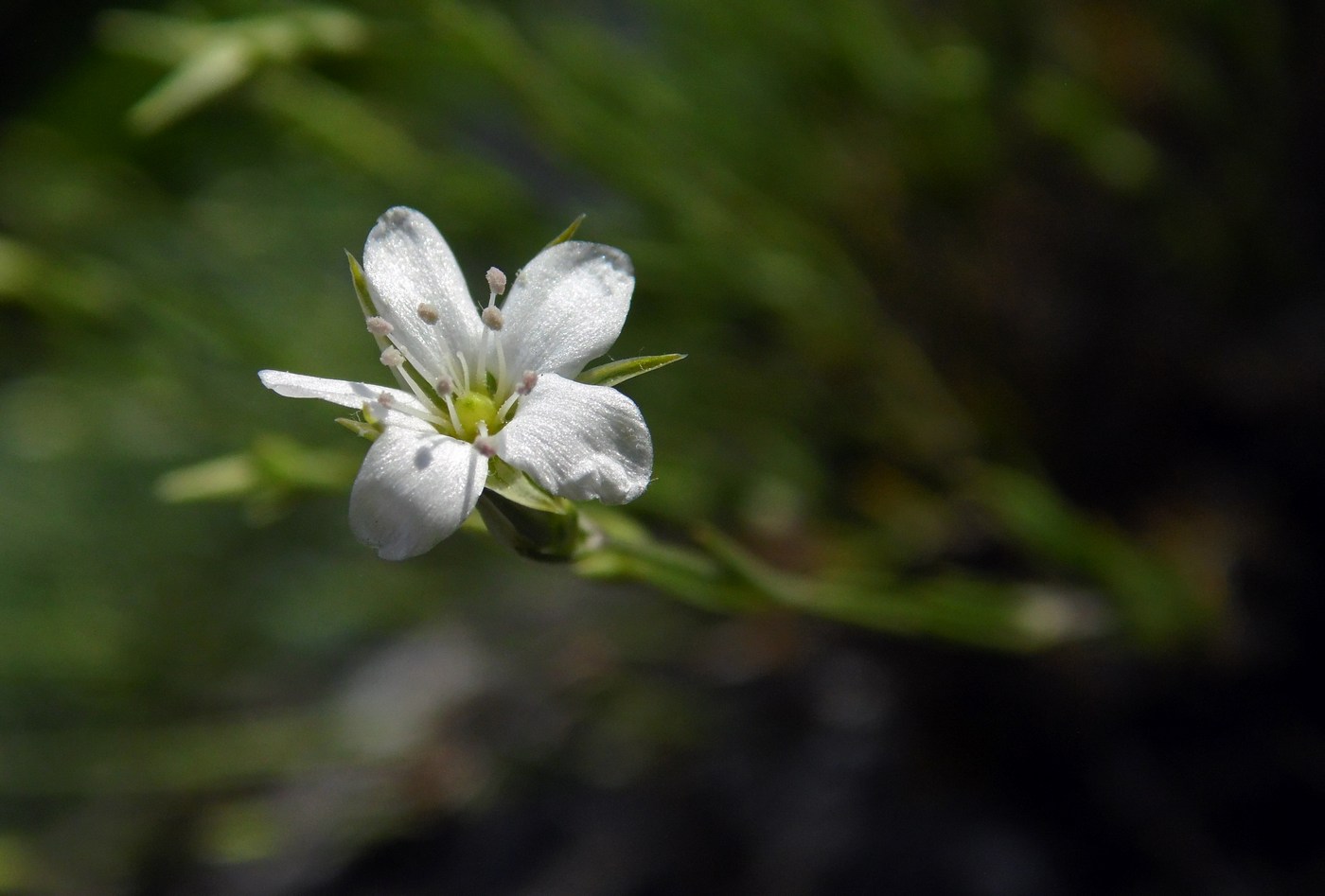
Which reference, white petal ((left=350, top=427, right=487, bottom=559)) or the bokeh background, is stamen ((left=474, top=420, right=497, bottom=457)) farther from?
the bokeh background

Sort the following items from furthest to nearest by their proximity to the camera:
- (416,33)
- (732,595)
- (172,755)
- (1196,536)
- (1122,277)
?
(172,755)
(1122,277)
(1196,536)
(416,33)
(732,595)

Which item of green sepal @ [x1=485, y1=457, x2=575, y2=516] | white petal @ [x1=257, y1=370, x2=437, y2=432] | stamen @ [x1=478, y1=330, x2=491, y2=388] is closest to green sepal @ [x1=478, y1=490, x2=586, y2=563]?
green sepal @ [x1=485, y1=457, x2=575, y2=516]

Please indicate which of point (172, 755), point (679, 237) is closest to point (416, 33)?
point (679, 237)

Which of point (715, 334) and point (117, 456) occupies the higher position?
point (715, 334)

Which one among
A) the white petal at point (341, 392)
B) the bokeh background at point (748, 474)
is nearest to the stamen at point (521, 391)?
the white petal at point (341, 392)

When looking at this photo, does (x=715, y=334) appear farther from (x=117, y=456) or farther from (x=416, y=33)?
(x=117, y=456)

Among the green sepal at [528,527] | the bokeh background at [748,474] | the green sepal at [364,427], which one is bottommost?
the bokeh background at [748,474]

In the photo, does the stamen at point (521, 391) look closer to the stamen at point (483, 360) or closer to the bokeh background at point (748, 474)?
the stamen at point (483, 360)
